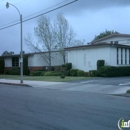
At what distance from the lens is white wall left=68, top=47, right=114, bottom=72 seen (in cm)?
3244

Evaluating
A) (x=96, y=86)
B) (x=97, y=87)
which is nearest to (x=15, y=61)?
(x=96, y=86)

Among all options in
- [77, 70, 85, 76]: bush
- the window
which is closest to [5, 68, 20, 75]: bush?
the window

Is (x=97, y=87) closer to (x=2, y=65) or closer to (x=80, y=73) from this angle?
(x=80, y=73)

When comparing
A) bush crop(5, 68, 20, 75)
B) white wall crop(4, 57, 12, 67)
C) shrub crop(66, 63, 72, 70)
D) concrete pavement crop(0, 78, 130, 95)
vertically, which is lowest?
concrete pavement crop(0, 78, 130, 95)

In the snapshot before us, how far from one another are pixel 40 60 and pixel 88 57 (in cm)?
1277

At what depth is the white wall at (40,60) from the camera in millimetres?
44125

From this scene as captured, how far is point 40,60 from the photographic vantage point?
44.6m

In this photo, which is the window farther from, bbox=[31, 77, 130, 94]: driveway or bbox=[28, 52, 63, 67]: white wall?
bbox=[31, 77, 130, 94]: driveway

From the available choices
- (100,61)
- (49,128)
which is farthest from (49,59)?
(49,128)

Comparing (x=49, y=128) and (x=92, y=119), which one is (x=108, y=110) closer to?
(x=92, y=119)

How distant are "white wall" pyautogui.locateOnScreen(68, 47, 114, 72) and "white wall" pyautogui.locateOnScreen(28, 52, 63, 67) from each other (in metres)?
7.66

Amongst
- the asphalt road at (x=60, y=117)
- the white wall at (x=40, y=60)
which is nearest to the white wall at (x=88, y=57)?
the white wall at (x=40, y=60)

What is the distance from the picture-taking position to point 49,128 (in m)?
7.15

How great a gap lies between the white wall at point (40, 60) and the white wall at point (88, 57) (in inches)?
302
